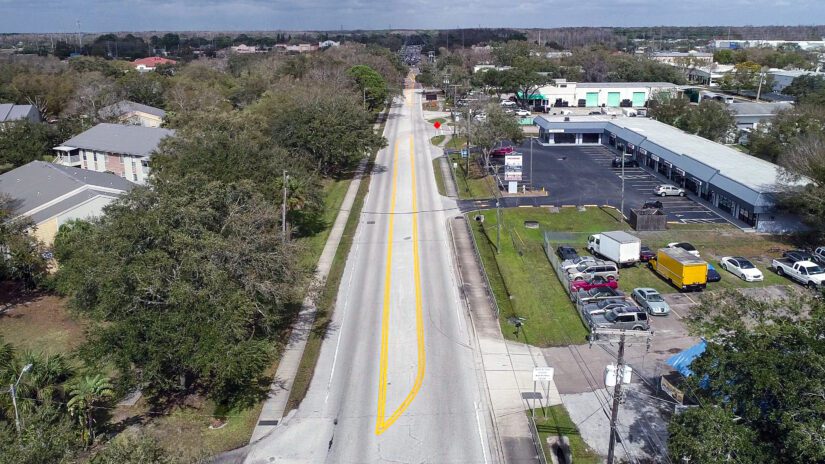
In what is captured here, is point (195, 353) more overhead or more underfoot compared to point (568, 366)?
more overhead

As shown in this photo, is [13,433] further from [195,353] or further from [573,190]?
[573,190]

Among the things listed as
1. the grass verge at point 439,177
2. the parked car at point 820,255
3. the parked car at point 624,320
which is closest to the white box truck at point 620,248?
the parked car at point 624,320

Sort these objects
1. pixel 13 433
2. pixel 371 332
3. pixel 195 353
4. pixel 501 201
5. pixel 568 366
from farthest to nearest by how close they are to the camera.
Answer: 1. pixel 501 201
2. pixel 371 332
3. pixel 568 366
4. pixel 195 353
5. pixel 13 433

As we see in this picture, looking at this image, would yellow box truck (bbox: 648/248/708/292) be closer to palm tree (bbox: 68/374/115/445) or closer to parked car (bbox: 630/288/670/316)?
parked car (bbox: 630/288/670/316)

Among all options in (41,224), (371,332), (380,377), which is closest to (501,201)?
(371,332)

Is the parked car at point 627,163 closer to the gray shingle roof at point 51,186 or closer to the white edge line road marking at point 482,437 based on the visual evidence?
the gray shingle roof at point 51,186

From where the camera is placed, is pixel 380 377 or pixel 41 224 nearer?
pixel 380 377

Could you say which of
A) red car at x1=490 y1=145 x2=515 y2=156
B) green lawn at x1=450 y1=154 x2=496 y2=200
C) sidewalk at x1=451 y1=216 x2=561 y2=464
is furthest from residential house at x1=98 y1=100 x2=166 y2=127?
sidewalk at x1=451 y1=216 x2=561 y2=464
